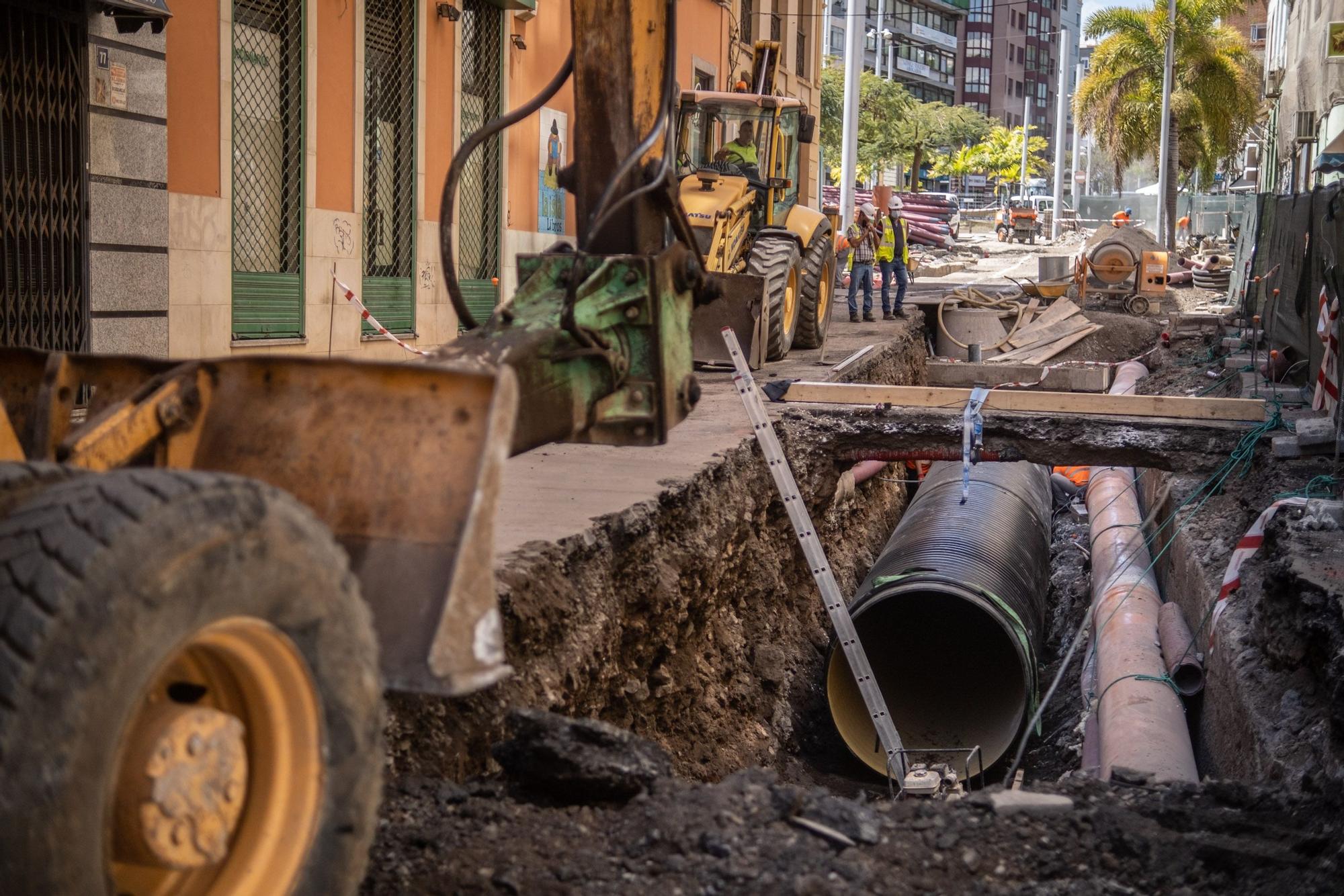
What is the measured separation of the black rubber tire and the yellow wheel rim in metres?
0.35

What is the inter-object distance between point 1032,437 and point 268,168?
6.34m

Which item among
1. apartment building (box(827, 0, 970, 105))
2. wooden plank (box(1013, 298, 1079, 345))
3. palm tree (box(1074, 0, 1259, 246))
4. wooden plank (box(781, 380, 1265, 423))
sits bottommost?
wooden plank (box(781, 380, 1265, 423))

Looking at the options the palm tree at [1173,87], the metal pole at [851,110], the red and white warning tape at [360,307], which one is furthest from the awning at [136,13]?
the palm tree at [1173,87]

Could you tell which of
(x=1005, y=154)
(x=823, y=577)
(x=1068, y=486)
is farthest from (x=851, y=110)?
(x=1005, y=154)

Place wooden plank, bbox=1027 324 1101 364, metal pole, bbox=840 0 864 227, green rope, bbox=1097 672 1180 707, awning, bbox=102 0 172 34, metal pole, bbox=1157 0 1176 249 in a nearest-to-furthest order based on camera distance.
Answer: green rope, bbox=1097 672 1180 707 < awning, bbox=102 0 172 34 < wooden plank, bbox=1027 324 1101 364 < metal pole, bbox=840 0 864 227 < metal pole, bbox=1157 0 1176 249

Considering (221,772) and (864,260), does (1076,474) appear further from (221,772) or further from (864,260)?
(221,772)

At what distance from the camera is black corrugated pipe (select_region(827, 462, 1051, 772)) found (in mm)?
8578

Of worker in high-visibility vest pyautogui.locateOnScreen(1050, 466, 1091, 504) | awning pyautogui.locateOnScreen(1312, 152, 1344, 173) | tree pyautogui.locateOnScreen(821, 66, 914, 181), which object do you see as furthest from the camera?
tree pyautogui.locateOnScreen(821, 66, 914, 181)

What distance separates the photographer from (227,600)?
2.10 m

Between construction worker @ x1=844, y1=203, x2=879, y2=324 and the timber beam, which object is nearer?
the timber beam

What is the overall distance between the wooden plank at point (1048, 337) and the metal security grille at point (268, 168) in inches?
423

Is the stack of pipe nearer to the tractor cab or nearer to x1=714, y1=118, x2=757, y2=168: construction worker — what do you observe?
the tractor cab

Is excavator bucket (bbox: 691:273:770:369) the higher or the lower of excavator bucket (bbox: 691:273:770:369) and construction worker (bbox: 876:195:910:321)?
the lower

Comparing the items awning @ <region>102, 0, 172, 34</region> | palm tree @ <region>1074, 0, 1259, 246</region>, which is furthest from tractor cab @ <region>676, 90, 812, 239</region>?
palm tree @ <region>1074, 0, 1259, 246</region>
